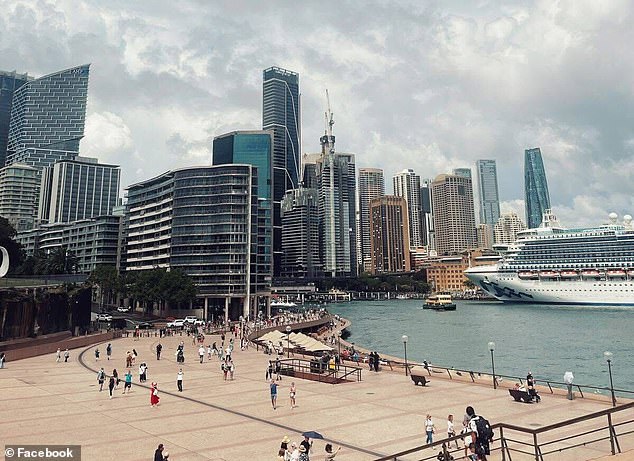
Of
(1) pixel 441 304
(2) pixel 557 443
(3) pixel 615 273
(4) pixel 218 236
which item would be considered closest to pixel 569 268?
(3) pixel 615 273

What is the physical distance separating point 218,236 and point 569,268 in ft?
330

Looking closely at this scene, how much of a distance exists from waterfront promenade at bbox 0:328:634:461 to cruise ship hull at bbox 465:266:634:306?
12579cm

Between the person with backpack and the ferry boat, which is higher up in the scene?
the ferry boat

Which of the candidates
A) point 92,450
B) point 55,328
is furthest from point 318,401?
point 55,328

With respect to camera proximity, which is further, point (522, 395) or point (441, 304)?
point (441, 304)

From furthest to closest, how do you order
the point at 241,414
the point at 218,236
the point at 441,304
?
the point at 441,304, the point at 218,236, the point at 241,414

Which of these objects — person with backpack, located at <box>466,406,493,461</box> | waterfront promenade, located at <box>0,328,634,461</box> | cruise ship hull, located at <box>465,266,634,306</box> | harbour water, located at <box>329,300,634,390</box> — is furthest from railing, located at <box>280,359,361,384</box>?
cruise ship hull, located at <box>465,266,634,306</box>

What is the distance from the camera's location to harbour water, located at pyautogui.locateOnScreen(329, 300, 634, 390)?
54812mm

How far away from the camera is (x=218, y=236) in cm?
13550

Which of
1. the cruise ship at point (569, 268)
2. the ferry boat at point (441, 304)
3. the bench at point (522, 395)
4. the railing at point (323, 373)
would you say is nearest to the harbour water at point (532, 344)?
the cruise ship at point (569, 268)

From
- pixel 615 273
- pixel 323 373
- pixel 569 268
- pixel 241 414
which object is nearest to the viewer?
pixel 241 414

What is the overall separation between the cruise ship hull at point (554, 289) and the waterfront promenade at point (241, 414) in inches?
4952

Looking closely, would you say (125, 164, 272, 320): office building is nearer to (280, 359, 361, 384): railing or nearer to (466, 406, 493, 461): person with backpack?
(280, 359, 361, 384): railing

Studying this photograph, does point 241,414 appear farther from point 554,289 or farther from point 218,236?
point 554,289
